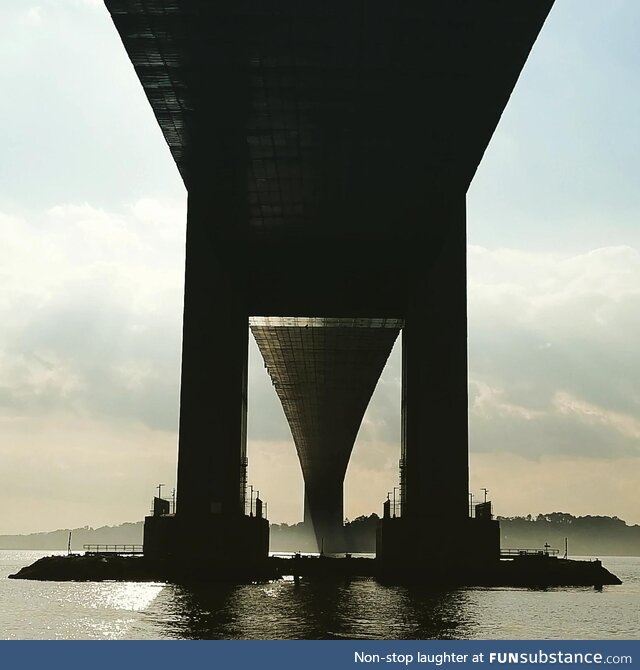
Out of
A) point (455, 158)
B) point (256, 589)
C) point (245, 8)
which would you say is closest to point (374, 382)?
point (256, 589)

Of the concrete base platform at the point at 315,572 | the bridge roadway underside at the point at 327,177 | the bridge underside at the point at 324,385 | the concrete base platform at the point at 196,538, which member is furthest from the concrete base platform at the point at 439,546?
the bridge underside at the point at 324,385

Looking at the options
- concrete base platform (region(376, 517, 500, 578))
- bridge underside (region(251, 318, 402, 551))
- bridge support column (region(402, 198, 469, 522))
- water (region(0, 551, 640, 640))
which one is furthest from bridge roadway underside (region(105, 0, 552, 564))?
bridge underside (region(251, 318, 402, 551))

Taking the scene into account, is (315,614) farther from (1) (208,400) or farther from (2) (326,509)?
(2) (326,509)

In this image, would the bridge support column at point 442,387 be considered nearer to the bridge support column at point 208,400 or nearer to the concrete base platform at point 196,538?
the concrete base platform at point 196,538
